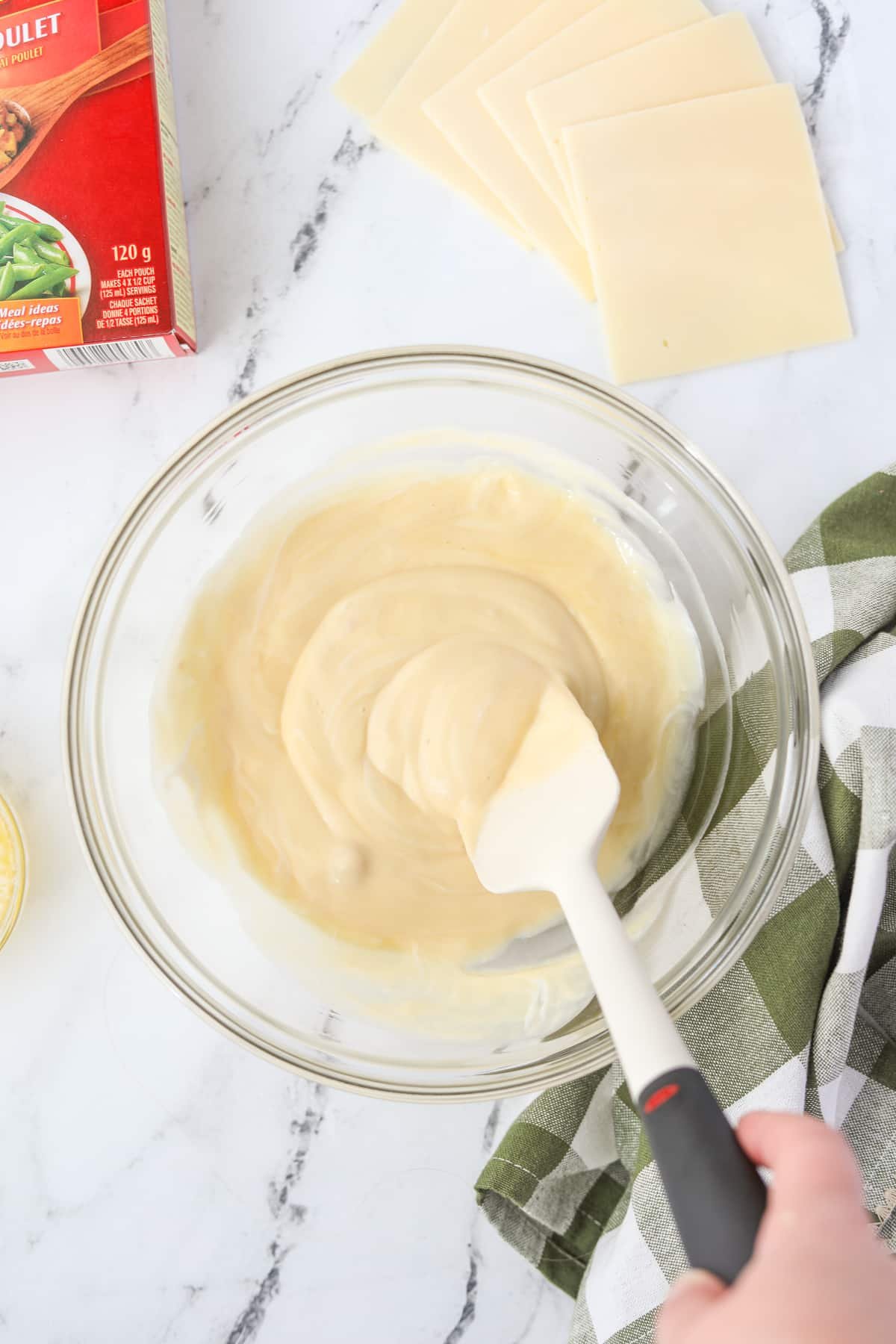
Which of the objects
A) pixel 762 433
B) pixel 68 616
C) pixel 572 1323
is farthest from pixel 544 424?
pixel 572 1323

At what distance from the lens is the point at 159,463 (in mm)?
1377

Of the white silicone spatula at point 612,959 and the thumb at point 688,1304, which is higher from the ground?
the white silicone spatula at point 612,959

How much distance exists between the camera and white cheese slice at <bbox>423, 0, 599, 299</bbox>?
1357 millimetres

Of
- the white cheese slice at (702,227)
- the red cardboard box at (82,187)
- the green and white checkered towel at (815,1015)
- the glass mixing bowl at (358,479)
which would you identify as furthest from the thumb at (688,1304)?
the red cardboard box at (82,187)

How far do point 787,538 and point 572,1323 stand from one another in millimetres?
1011

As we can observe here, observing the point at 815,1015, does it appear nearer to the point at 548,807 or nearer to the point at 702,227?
the point at 548,807

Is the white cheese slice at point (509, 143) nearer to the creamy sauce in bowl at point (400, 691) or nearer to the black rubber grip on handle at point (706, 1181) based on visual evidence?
Answer: the creamy sauce in bowl at point (400, 691)

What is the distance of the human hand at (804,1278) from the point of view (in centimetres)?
58

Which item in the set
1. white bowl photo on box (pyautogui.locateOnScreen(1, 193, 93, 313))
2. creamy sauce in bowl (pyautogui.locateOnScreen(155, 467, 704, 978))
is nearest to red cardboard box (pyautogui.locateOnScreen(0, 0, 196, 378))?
white bowl photo on box (pyautogui.locateOnScreen(1, 193, 93, 313))

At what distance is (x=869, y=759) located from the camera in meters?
1.14

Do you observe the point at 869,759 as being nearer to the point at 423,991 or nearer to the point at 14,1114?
the point at 423,991

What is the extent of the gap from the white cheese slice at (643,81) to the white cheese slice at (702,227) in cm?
4

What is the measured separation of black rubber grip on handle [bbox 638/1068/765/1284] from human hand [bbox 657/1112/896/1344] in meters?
0.01

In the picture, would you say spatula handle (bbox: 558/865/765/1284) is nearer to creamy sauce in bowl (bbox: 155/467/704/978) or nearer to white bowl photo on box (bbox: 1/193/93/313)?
creamy sauce in bowl (bbox: 155/467/704/978)
